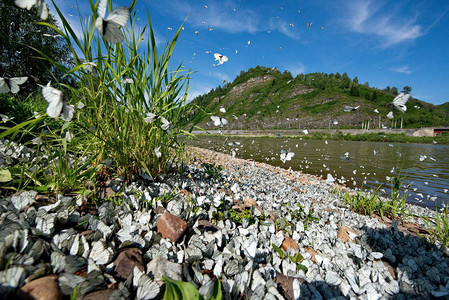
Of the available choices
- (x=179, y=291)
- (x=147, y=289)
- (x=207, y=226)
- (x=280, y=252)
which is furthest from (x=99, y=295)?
(x=280, y=252)

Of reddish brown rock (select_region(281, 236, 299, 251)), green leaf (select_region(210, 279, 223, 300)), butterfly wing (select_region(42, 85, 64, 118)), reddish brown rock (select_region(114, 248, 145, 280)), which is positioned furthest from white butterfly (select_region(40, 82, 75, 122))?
reddish brown rock (select_region(281, 236, 299, 251))

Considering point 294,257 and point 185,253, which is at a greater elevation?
point 185,253

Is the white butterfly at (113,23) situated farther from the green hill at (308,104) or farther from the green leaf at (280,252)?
the green hill at (308,104)

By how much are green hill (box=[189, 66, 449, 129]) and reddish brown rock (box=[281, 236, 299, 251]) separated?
40.8 metres

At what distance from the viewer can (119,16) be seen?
1.02m

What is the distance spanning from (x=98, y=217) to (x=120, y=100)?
115cm

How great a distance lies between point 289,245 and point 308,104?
209ft

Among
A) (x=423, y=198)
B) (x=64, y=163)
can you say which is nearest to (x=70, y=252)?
(x=64, y=163)

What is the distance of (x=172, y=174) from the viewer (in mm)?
2426

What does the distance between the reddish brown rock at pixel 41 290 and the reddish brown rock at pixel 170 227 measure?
0.59 metres

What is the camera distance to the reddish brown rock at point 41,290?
0.70 metres

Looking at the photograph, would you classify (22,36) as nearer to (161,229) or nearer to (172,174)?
(172,174)

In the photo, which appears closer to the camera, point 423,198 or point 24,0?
point 24,0

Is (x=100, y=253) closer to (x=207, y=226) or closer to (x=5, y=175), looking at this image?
(x=207, y=226)
